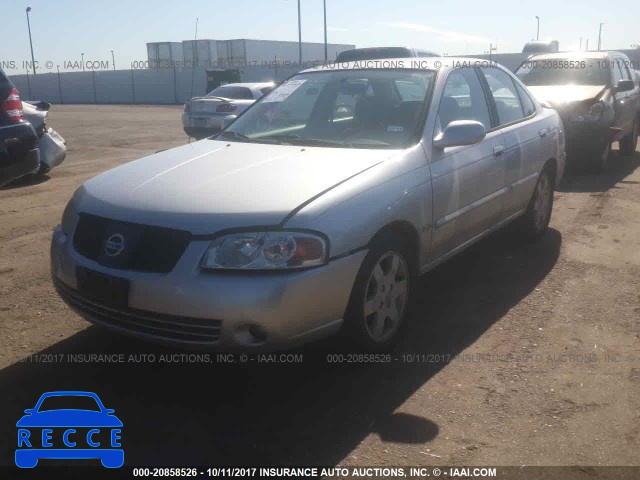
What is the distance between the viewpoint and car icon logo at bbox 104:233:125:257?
3.38 m

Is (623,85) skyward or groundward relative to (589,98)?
skyward

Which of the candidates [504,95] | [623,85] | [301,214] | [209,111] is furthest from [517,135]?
[209,111]

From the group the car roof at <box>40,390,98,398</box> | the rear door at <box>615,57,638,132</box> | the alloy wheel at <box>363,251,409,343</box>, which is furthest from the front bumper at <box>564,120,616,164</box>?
the car roof at <box>40,390,98,398</box>

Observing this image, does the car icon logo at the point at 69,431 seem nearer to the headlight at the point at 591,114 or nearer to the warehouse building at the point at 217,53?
the headlight at the point at 591,114

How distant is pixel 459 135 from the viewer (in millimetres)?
4207

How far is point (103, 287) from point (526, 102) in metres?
4.05

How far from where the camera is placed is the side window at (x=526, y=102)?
19.2 feet

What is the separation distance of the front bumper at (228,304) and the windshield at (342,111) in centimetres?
127

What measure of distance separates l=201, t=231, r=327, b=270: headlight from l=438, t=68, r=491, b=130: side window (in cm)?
163

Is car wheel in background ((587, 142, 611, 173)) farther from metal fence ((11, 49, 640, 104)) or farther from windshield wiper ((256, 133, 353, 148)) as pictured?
metal fence ((11, 49, 640, 104))

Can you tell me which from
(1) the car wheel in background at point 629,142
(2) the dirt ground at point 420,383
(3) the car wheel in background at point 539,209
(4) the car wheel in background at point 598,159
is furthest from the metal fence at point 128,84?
(2) the dirt ground at point 420,383

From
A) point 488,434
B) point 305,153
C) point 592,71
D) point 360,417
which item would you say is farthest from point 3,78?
point 592,71

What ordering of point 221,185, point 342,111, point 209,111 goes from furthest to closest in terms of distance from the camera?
point 209,111 → point 342,111 → point 221,185

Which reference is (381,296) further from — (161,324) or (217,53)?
(217,53)
